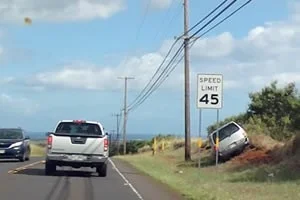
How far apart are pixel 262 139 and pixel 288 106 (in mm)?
12191

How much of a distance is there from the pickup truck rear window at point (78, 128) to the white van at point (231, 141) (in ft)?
29.5

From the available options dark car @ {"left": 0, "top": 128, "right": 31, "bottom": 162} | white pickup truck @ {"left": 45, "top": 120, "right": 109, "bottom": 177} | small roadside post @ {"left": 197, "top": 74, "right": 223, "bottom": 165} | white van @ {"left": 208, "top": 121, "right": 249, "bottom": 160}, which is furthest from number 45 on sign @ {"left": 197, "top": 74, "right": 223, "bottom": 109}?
dark car @ {"left": 0, "top": 128, "right": 31, "bottom": 162}

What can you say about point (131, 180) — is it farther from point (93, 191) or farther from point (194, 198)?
point (194, 198)

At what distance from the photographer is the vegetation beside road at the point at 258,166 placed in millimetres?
20562

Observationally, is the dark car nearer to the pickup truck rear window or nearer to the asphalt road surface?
the asphalt road surface

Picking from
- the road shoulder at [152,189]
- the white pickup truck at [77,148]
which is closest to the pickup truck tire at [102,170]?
the white pickup truck at [77,148]

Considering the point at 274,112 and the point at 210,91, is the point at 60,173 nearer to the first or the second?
the point at 210,91

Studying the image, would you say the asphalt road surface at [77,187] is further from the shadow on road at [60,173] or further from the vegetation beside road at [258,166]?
the vegetation beside road at [258,166]

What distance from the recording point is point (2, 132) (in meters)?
39.1

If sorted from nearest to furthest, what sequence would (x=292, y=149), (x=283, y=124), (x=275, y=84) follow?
(x=292, y=149) → (x=283, y=124) → (x=275, y=84)

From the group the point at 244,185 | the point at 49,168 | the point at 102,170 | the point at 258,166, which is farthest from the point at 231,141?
the point at 244,185

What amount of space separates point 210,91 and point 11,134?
55.4 ft

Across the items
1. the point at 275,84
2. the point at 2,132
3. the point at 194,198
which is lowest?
the point at 194,198

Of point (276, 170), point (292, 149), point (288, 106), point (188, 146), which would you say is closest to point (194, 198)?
point (276, 170)
